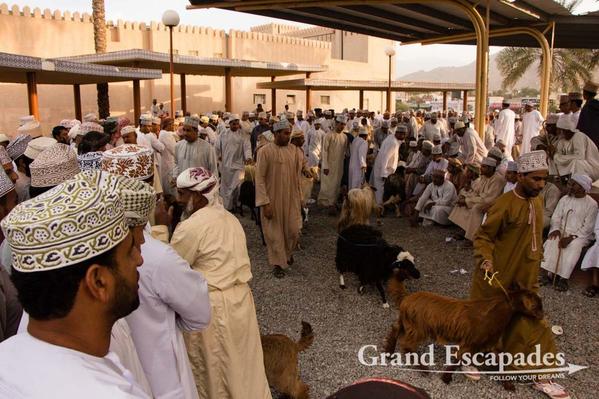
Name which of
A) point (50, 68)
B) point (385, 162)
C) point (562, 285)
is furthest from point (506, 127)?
point (50, 68)

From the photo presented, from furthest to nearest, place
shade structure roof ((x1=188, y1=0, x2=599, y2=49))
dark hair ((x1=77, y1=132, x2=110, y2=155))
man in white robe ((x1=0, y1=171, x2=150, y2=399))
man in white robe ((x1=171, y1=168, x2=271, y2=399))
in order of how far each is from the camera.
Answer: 1. shade structure roof ((x1=188, y1=0, x2=599, y2=49))
2. dark hair ((x1=77, y1=132, x2=110, y2=155))
3. man in white robe ((x1=171, y1=168, x2=271, y2=399))
4. man in white robe ((x1=0, y1=171, x2=150, y2=399))

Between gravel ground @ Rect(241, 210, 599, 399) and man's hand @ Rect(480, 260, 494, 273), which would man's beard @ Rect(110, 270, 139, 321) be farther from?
man's hand @ Rect(480, 260, 494, 273)

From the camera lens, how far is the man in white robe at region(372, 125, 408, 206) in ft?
30.8

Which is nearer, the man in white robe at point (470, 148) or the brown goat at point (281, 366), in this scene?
the brown goat at point (281, 366)

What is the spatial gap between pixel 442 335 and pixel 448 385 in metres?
0.40

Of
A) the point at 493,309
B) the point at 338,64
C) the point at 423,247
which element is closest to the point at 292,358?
the point at 493,309

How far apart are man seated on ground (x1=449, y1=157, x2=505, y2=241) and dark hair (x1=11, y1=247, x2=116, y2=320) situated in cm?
653

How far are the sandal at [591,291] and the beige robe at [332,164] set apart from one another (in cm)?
499

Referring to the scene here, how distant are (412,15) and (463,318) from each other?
6166 mm

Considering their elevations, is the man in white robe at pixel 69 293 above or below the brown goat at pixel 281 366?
above

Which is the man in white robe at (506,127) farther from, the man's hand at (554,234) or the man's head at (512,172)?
the man's hand at (554,234)

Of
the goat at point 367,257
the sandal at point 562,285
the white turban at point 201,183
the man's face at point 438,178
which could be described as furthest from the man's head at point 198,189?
the man's face at point 438,178

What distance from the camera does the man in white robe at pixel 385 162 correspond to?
9.39 metres

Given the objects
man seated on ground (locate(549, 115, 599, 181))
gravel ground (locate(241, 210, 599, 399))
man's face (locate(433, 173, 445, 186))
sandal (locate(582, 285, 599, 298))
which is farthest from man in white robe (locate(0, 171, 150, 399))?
man's face (locate(433, 173, 445, 186))
